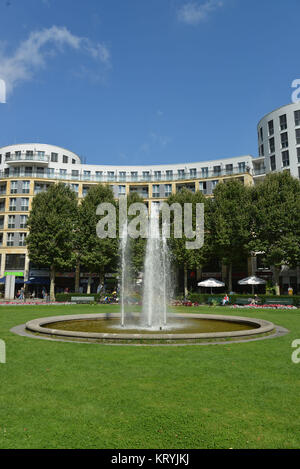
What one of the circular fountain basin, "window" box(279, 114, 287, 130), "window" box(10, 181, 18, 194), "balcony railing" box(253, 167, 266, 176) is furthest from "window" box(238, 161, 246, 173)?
the circular fountain basin

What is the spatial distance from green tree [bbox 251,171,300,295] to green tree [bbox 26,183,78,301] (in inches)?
919

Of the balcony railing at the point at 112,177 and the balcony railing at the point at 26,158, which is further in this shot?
the balcony railing at the point at 26,158

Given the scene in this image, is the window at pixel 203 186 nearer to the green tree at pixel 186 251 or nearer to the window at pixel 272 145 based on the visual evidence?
the window at pixel 272 145

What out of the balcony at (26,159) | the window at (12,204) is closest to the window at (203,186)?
the balcony at (26,159)

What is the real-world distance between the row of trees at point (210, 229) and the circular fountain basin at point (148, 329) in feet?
73.6

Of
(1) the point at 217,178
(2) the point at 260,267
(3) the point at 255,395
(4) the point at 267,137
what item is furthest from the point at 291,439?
(4) the point at 267,137

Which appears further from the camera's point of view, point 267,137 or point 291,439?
point 267,137

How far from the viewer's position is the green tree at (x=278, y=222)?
127 ft

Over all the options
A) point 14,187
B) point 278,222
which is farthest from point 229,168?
point 14,187

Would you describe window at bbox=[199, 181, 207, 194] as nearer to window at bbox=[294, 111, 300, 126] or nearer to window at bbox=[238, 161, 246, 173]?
window at bbox=[238, 161, 246, 173]

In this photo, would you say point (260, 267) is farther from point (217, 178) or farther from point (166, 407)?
point (166, 407)

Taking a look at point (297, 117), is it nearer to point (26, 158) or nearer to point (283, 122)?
point (283, 122)

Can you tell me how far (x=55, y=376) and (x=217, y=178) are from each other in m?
54.0
